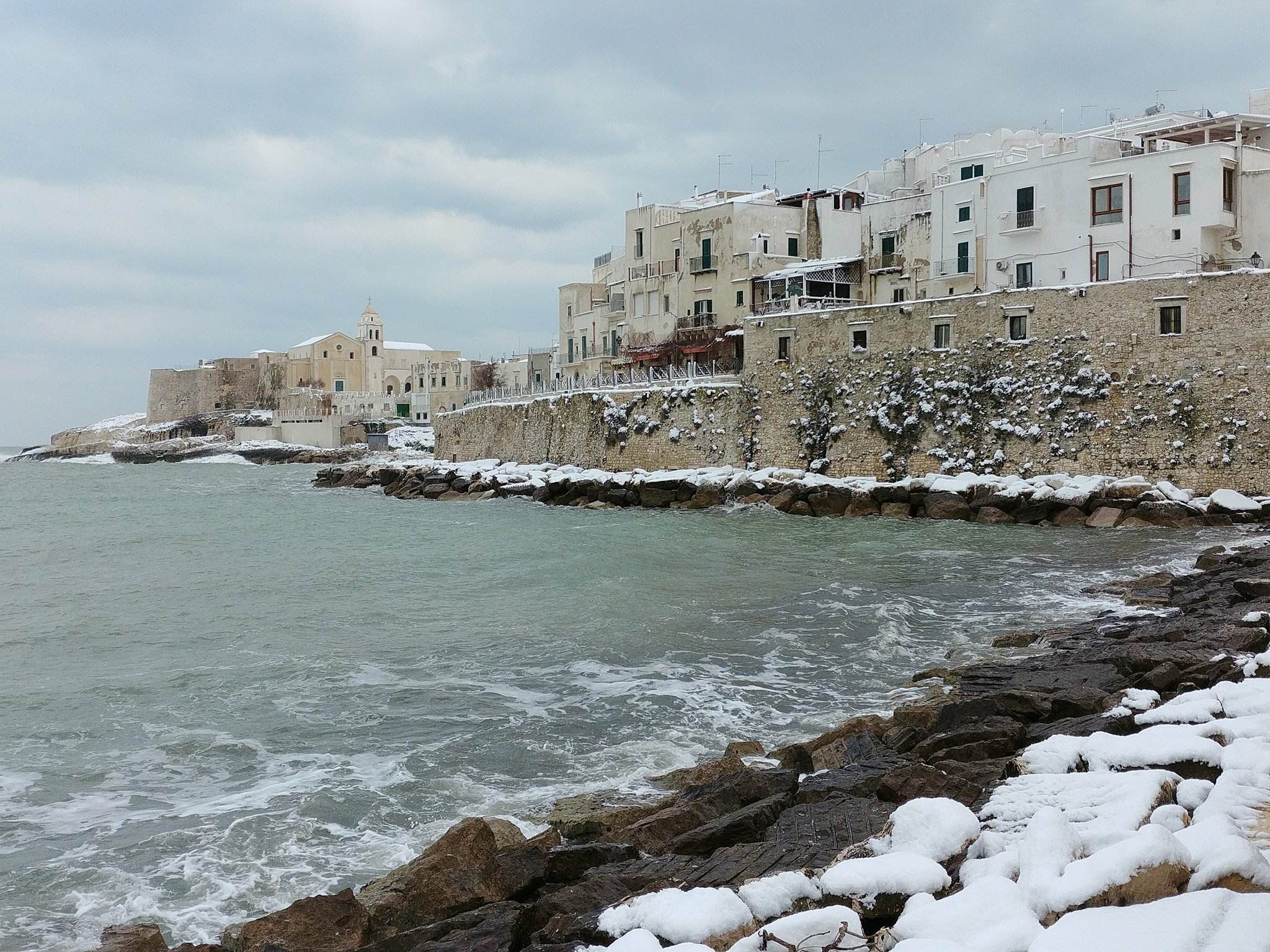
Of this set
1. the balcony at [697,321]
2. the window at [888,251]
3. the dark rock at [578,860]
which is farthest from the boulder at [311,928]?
the balcony at [697,321]

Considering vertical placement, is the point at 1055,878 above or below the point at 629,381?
below

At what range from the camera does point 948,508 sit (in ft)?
100

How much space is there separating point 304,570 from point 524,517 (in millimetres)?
11563

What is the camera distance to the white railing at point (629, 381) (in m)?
43.0

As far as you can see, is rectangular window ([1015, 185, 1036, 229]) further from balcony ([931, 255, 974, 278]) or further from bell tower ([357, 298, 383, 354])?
bell tower ([357, 298, 383, 354])

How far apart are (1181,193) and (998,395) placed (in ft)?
26.9

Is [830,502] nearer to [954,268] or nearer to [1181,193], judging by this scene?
[954,268]

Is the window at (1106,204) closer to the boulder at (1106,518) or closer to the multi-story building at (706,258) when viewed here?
the boulder at (1106,518)

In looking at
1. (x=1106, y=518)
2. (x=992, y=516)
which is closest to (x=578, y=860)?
(x=1106, y=518)

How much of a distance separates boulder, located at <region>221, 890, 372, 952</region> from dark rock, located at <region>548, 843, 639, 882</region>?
1.22m

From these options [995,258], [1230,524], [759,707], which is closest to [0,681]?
[759,707]

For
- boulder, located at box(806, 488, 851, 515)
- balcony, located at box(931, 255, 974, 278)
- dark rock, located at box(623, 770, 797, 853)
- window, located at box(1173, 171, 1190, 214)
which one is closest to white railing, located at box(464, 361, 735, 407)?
balcony, located at box(931, 255, 974, 278)

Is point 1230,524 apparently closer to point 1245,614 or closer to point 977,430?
point 977,430

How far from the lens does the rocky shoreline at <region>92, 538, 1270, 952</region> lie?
6.07 meters
